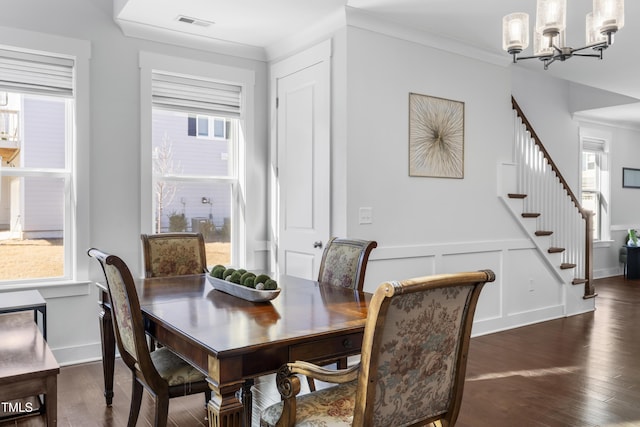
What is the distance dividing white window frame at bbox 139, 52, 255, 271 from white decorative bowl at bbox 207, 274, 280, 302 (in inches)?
68.0

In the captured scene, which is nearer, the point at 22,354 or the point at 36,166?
the point at 22,354

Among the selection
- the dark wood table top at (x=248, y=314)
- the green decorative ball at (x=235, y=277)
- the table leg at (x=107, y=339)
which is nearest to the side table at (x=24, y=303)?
the table leg at (x=107, y=339)

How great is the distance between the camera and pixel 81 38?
3.78 meters

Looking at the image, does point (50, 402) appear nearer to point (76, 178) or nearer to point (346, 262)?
point (346, 262)

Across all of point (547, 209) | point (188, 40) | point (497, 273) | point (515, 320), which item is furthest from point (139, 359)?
point (547, 209)

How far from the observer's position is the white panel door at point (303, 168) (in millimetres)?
3984

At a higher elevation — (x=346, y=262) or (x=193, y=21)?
(x=193, y=21)

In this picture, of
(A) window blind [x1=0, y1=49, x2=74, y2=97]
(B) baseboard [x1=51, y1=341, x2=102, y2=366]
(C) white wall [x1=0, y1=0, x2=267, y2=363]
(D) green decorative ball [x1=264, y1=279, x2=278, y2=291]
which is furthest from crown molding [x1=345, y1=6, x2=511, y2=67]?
(B) baseboard [x1=51, y1=341, x2=102, y2=366]

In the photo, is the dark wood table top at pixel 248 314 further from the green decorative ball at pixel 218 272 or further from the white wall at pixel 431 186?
the white wall at pixel 431 186

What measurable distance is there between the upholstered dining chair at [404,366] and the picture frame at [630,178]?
8.34m

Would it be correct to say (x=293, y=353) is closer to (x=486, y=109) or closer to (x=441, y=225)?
(x=441, y=225)

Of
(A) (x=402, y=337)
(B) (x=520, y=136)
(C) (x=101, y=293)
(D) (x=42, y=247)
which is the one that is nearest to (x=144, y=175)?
(D) (x=42, y=247)

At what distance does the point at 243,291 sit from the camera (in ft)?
7.69

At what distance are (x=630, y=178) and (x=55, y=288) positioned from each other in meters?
9.01
